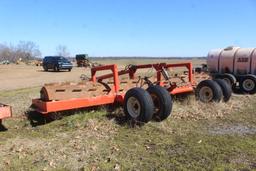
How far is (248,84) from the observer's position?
589 inches

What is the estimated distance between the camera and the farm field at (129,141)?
5.64m

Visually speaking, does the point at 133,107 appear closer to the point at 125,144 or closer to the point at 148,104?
the point at 148,104

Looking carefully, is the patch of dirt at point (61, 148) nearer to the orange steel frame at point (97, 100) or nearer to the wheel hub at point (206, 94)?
the orange steel frame at point (97, 100)

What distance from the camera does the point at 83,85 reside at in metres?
9.20

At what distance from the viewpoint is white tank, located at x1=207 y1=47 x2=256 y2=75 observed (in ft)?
51.9

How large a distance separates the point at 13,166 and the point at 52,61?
34.3 m

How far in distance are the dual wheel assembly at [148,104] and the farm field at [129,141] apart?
0.67 feet

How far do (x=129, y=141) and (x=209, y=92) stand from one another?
436cm

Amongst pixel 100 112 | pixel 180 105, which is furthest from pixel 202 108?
pixel 100 112

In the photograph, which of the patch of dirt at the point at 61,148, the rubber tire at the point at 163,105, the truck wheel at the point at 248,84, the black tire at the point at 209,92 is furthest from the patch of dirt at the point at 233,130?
the truck wheel at the point at 248,84

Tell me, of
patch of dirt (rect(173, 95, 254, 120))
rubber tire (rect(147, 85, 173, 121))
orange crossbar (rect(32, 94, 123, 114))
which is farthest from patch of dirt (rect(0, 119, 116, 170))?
patch of dirt (rect(173, 95, 254, 120))

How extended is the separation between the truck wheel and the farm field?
499 cm

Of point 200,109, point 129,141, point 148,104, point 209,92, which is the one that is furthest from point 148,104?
point 209,92

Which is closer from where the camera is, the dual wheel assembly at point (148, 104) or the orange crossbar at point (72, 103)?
the dual wheel assembly at point (148, 104)
